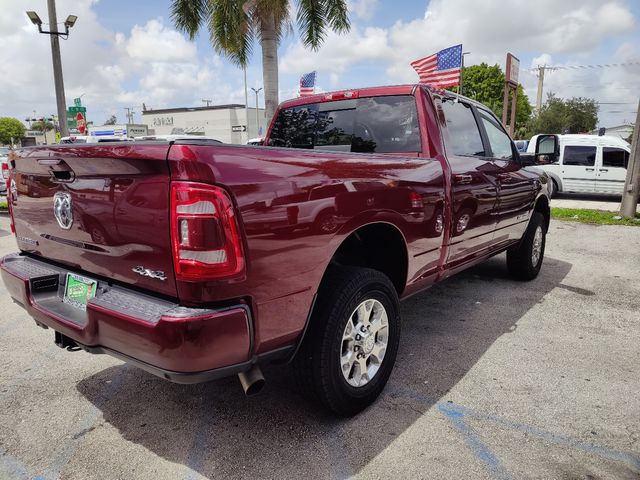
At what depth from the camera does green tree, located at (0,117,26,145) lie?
3629 inches

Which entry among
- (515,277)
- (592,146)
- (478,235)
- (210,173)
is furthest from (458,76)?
(210,173)

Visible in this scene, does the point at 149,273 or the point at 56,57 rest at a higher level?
the point at 56,57

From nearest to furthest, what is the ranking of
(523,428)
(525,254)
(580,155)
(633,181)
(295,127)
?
(523,428) < (295,127) < (525,254) < (633,181) < (580,155)

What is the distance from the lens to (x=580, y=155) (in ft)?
47.6

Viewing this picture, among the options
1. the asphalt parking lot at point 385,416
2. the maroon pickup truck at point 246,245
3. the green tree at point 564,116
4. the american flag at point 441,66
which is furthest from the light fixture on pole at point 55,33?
the green tree at point 564,116

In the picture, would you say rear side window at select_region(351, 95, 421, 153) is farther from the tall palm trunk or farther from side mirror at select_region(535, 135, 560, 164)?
the tall palm trunk

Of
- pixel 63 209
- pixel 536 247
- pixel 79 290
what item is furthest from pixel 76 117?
pixel 79 290

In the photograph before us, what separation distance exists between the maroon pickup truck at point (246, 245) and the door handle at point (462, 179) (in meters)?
0.02

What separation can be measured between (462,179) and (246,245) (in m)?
2.16

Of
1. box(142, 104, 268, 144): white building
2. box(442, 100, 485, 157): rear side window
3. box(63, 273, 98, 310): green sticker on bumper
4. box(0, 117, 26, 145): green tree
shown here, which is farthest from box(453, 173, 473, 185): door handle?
box(0, 117, 26, 145): green tree

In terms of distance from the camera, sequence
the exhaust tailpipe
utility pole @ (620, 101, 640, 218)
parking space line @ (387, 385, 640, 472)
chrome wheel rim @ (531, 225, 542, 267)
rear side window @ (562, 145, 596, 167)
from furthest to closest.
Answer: rear side window @ (562, 145, 596, 167) → utility pole @ (620, 101, 640, 218) → chrome wheel rim @ (531, 225, 542, 267) → parking space line @ (387, 385, 640, 472) → the exhaust tailpipe

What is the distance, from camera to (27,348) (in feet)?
12.3

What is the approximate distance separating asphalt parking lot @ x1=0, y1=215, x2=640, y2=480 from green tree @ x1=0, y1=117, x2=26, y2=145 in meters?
106

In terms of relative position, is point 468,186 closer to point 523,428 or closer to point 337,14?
point 523,428
